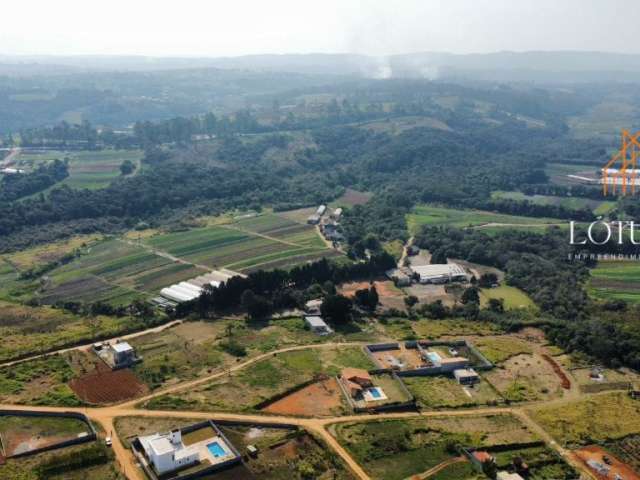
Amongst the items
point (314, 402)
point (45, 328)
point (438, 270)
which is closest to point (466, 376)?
point (314, 402)

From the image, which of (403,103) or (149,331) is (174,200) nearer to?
(149,331)

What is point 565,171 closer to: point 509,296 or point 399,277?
point 509,296

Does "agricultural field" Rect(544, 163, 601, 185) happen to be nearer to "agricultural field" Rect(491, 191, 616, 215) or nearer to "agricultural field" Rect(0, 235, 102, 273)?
"agricultural field" Rect(491, 191, 616, 215)

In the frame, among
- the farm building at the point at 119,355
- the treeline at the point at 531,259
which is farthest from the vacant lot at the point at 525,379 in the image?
the farm building at the point at 119,355

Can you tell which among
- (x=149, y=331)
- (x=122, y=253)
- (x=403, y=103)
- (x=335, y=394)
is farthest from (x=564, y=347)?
(x=403, y=103)

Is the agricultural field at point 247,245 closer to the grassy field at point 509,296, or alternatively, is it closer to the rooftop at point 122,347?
the grassy field at point 509,296

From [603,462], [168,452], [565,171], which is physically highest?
[565,171]
